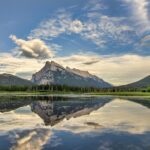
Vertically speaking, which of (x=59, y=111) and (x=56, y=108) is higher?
(x=56, y=108)

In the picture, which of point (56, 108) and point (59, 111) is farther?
point (56, 108)

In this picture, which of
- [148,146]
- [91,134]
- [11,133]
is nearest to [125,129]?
[91,134]

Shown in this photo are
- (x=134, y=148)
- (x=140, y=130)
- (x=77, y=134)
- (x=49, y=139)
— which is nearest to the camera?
(x=134, y=148)

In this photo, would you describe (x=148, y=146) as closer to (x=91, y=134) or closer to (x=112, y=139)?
(x=112, y=139)

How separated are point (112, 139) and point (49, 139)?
5.86 m

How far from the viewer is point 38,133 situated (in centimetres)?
3130

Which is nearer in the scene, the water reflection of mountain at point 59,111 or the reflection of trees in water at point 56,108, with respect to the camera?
the water reflection of mountain at point 59,111

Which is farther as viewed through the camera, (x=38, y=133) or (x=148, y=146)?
(x=38, y=133)

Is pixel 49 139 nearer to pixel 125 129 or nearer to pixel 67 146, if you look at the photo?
pixel 67 146

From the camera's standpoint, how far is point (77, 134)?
31.3 m

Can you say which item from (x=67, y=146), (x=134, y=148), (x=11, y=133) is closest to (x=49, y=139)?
(x=67, y=146)

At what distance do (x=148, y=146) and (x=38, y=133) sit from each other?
1167 cm

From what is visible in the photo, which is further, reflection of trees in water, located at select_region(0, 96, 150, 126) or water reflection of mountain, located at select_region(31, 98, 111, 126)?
reflection of trees in water, located at select_region(0, 96, 150, 126)

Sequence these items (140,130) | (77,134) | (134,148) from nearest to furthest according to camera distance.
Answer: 1. (134,148)
2. (77,134)
3. (140,130)
